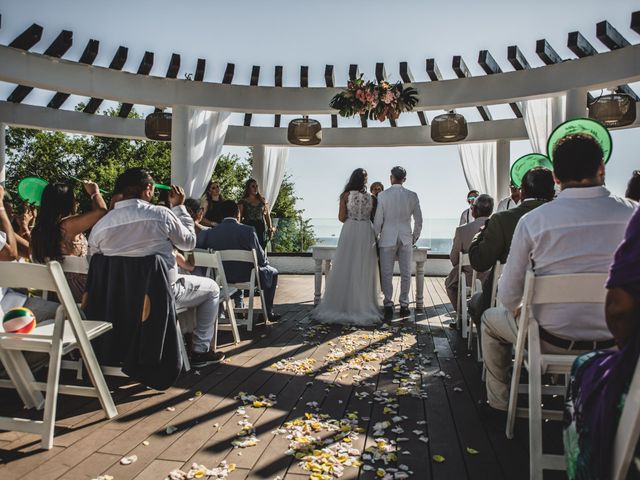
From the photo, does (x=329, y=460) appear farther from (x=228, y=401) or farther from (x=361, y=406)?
(x=228, y=401)

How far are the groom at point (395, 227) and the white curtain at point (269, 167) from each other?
15.5 feet

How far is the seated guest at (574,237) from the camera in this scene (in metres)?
1.94

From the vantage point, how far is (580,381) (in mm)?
1391

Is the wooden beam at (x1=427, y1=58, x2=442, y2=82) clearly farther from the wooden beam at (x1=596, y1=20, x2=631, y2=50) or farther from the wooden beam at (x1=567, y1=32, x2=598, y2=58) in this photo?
the wooden beam at (x1=596, y1=20, x2=631, y2=50)

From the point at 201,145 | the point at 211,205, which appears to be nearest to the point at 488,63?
the point at 211,205

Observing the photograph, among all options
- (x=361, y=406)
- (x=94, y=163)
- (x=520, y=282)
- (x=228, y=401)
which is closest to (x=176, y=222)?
(x=228, y=401)

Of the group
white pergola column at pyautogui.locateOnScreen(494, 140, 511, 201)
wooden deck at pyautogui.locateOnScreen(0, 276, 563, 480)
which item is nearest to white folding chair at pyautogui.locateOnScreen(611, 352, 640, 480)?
wooden deck at pyautogui.locateOnScreen(0, 276, 563, 480)

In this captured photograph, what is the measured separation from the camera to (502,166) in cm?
938

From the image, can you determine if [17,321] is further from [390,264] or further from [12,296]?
[390,264]


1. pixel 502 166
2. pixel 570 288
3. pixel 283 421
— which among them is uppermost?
pixel 502 166

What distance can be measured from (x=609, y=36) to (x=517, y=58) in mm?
1088

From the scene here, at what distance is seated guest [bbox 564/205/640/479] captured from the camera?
1.16 meters

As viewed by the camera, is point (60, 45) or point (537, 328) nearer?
point (537, 328)

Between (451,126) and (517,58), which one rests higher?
(517,58)
